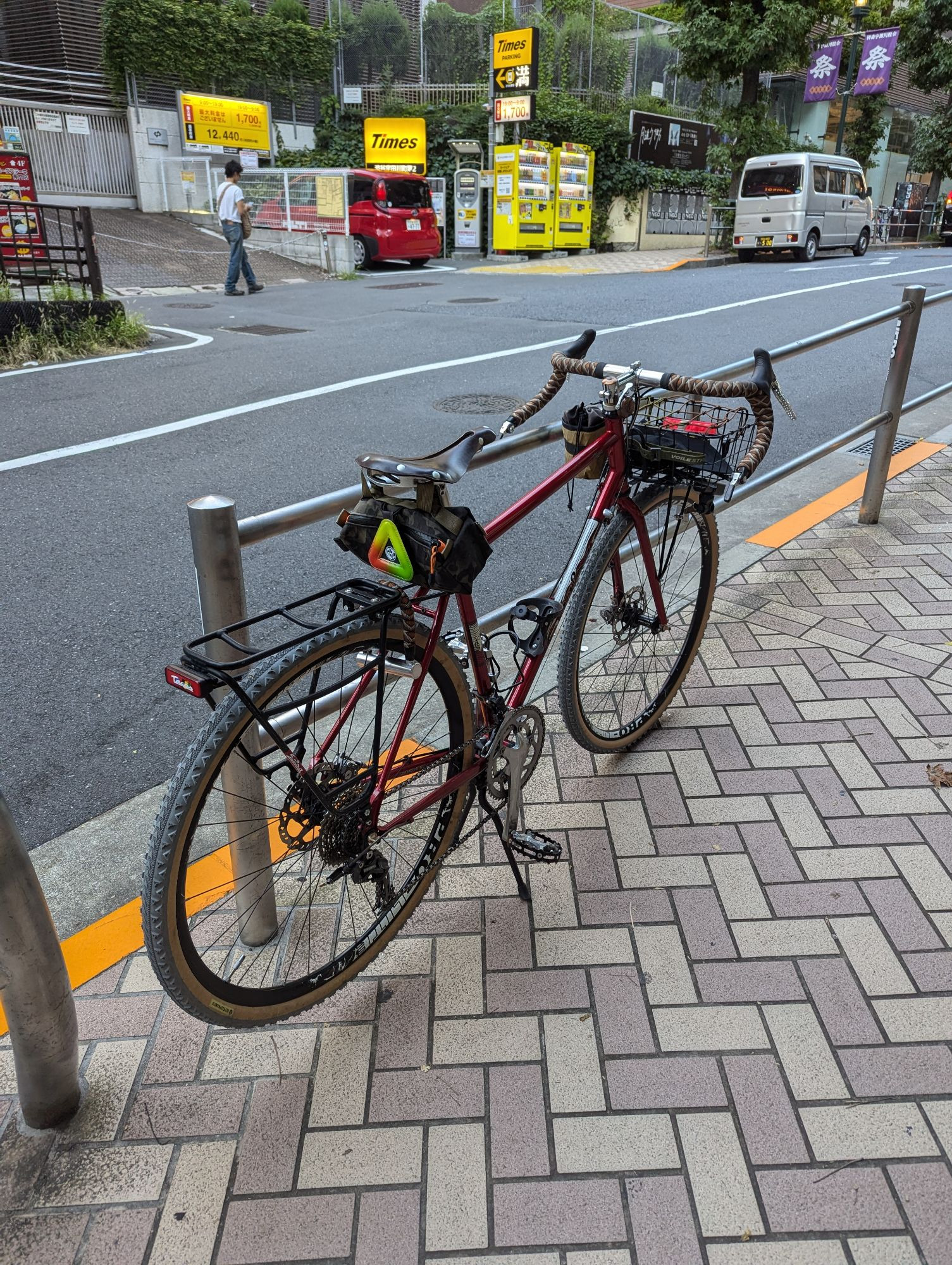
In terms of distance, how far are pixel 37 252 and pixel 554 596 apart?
11.6 metres

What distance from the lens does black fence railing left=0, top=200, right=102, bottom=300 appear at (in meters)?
11.4

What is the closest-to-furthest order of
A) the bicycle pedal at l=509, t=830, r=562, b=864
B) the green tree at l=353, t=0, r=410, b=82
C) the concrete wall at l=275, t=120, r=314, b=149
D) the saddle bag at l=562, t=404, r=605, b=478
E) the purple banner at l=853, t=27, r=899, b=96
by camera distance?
the bicycle pedal at l=509, t=830, r=562, b=864 < the saddle bag at l=562, t=404, r=605, b=478 < the purple banner at l=853, t=27, r=899, b=96 < the concrete wall at l=275, t=120, r=314, b=149 < the green tree at l=353, t=0, r=410, b=82

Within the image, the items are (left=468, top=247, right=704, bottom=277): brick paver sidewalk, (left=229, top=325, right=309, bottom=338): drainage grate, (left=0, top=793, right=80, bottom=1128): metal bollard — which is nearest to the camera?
(left=0, top=793, right=80, bottom=1128): metal bollard

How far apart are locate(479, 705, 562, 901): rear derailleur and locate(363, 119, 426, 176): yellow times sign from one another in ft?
99.1

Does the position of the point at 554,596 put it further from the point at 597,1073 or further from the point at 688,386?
the point at 597,1073

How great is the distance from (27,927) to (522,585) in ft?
10.7

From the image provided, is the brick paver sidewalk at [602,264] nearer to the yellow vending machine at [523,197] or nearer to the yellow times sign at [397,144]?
the yellow vending machine at [523,197]

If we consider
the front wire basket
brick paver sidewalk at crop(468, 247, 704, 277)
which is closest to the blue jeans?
brick paver sidewalk at crop(468, 247, 704, 277)

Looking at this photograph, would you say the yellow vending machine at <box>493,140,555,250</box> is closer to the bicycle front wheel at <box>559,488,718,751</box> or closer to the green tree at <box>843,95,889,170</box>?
the green tree at <box>843,95,889,170</box>

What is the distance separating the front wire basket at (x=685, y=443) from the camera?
2.78 m

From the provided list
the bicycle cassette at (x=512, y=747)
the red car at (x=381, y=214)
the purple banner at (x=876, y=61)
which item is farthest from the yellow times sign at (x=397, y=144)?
the bicycle cassette at (x=512, y=747)

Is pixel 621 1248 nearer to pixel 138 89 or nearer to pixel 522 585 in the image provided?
pixel 522 585

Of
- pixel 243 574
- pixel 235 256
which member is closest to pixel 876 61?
pixel 235 256

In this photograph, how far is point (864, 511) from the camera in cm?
533
